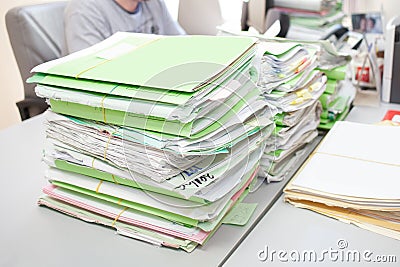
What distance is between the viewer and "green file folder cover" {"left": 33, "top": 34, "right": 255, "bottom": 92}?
707 millimetres

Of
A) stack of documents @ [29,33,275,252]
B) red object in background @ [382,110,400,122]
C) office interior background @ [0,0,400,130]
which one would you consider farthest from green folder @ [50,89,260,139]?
office interior background @ [0,0,400,130]

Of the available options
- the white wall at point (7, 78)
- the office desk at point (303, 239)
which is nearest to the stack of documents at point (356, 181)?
the office desk at point (303, 239)

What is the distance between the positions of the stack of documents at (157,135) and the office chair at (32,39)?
1003 millimetres

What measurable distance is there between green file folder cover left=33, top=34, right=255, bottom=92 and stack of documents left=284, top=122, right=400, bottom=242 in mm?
293

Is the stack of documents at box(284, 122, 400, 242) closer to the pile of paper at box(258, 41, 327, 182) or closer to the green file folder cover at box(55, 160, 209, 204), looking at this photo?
the pile of paper at box(258, 41, 327, 182)

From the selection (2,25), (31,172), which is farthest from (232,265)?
(2,25)

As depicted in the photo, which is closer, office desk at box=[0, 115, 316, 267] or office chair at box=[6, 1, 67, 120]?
office desk at box=[0, 115, 316, 267]

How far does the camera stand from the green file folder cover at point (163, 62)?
0.71 m

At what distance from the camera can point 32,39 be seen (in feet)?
5.90

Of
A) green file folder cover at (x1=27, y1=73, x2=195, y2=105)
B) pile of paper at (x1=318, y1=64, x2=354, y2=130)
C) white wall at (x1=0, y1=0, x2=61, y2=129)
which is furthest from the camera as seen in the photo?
white wall at (x1=0, y1=0, x2=61, y2=129)

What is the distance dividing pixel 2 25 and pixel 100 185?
202 centimetres

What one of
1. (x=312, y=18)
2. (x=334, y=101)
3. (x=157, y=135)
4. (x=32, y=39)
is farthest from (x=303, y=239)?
(x=32, y=39)

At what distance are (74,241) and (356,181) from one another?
531 millimetres

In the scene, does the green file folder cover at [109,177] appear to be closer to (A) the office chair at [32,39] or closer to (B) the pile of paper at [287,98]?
(B) the pile of paper at [287,98]
